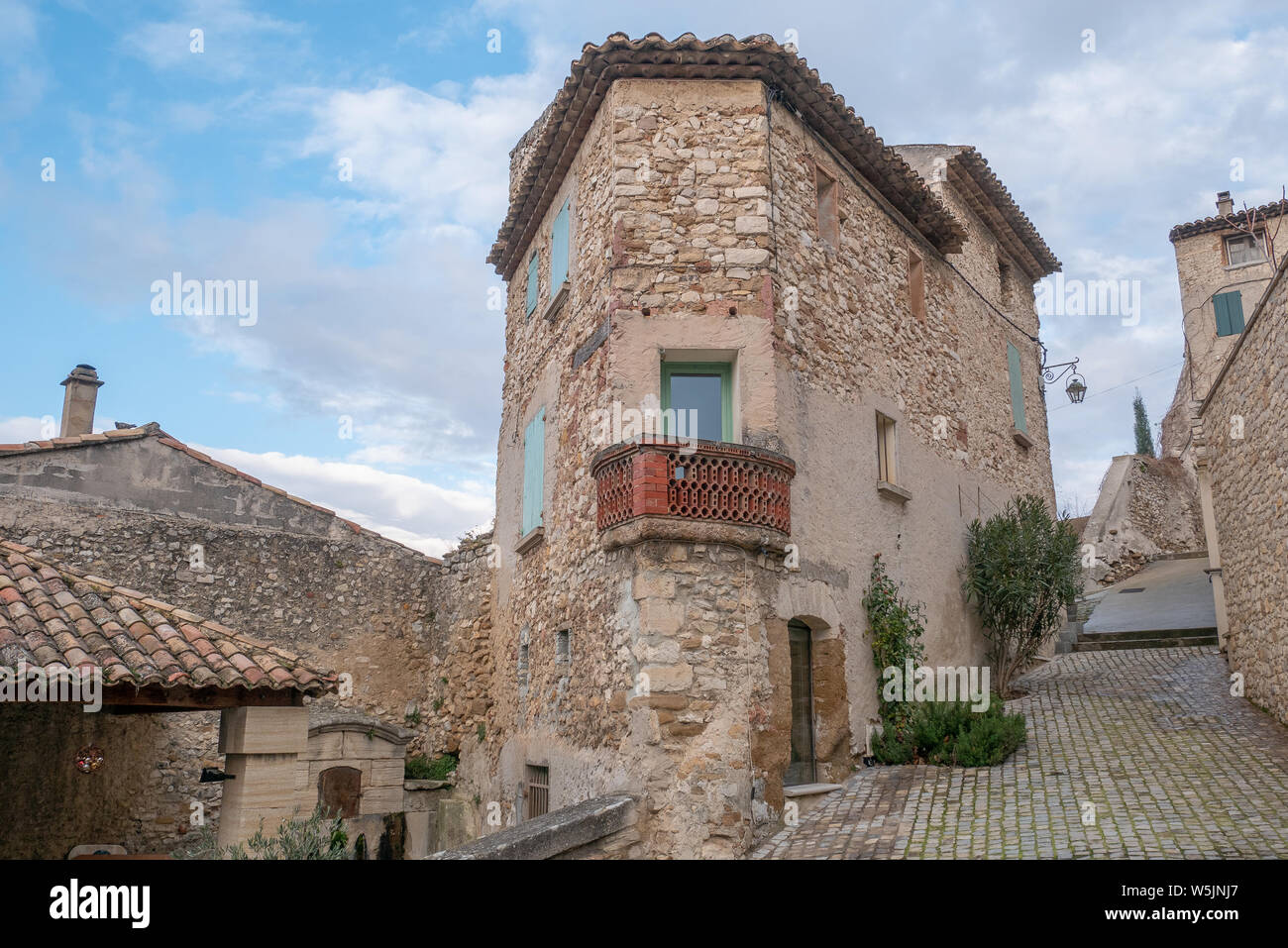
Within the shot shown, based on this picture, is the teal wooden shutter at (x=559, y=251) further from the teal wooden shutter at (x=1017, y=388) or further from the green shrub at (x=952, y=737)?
the teal wooden shutter at (x=1017, y=388)

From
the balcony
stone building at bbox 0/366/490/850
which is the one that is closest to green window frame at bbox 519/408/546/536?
the balcony

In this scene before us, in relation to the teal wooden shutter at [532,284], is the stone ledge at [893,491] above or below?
below

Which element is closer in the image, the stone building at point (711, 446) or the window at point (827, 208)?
the stone building at point (711, 446)

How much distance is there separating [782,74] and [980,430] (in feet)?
21.6

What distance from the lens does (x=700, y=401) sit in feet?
30.8

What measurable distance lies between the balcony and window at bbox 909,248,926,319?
16.7 ft

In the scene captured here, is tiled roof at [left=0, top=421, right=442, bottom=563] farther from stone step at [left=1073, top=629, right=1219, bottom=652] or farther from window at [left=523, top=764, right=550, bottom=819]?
stone step at [left=1073, top=629, right=1219, bottom=652]

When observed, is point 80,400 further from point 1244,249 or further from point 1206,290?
point 1244,249

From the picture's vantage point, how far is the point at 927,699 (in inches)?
409

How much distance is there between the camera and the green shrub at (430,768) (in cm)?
1341

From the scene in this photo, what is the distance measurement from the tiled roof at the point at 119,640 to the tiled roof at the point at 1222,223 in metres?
25.8

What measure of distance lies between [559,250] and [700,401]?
324cm

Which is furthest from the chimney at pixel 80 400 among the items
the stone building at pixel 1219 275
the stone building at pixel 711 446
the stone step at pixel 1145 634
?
the stone building at pixel 1219 275
